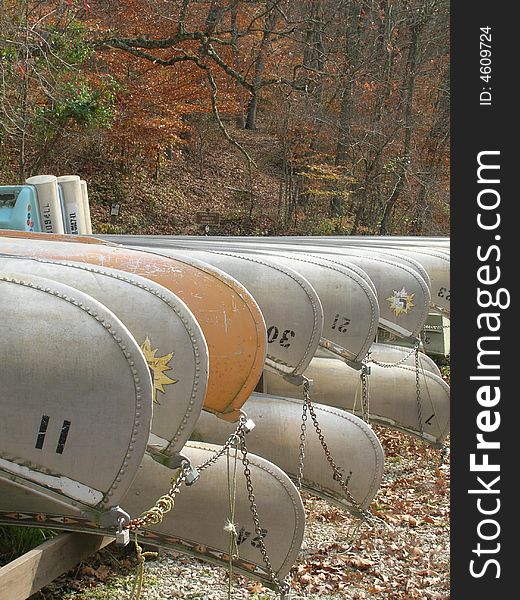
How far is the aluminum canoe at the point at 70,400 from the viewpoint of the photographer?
10.3 feet

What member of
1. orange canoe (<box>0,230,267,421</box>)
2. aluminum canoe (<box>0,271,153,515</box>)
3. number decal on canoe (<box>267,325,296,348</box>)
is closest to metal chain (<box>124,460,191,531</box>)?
aluminum canoe (<box>0,271,153,515</box>)

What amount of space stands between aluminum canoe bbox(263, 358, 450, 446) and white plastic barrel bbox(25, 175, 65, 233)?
2.81m

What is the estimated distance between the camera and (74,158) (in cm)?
1639

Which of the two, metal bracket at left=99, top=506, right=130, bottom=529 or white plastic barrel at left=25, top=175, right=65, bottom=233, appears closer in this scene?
metal bracket at left=99, top=506, right=130, bottom=529

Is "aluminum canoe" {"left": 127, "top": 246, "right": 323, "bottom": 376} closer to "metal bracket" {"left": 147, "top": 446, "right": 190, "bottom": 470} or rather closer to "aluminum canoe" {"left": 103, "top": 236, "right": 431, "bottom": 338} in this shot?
"aluminum canoe" {"left": 103, "top": 236, "right": 431, "bottom": 338}

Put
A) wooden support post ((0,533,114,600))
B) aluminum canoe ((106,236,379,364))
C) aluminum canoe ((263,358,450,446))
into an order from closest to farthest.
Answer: wooden support post ((0,533,114,600))
aluminum canoe ((106,236,379,364))
aluminum canoe ((263,358,450,446))

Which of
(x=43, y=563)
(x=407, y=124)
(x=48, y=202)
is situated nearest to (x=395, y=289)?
(x=48, y=202)

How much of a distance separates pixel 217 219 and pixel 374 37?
4983 millimetres

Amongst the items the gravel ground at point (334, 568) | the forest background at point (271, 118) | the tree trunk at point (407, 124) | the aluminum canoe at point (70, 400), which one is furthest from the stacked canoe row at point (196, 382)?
the forest background at point (271, 118)

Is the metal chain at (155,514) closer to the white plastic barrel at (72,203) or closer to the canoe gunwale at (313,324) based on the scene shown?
the canoe gunwale at (313,324)

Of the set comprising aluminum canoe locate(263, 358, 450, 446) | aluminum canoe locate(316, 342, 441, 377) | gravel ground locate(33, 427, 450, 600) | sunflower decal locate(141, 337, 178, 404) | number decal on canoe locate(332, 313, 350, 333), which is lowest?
gravel ground locate(33, 427, 450, 600)

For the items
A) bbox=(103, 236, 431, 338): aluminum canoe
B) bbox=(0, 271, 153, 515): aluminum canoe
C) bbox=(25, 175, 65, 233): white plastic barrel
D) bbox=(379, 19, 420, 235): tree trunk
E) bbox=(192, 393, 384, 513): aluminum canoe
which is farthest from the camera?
bbox=(379, 19, 420, 235): tree trunk

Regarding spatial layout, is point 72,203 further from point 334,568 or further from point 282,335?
point 334,568

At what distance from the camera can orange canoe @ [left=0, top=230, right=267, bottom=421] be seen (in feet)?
14.6
